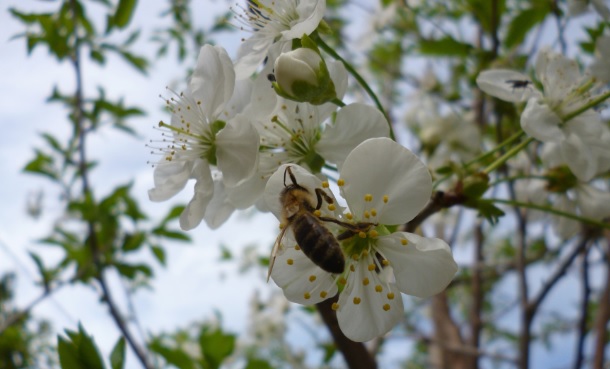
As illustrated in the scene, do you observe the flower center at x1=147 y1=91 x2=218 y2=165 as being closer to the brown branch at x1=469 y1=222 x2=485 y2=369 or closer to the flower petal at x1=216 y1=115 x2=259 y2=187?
the flower petal at x1=216 y1=115 x2=259 y2=187

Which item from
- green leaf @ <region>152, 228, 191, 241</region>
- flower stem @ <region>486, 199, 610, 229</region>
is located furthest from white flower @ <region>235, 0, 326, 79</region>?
green leaf @ <region>152, 228, 191, 241</region>

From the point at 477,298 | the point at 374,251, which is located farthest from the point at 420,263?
the point at 477,298

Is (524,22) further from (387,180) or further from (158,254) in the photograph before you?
(158,254)

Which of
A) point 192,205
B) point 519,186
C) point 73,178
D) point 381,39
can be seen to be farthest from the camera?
point 381,39

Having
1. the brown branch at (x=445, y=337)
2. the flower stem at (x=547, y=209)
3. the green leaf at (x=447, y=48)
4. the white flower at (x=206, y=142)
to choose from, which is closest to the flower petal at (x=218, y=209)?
the white flower at (x=206, y=142)

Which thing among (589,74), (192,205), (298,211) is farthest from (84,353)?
(589,74)

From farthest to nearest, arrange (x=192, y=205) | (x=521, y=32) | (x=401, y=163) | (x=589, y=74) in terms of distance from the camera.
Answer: (x=521, y=32), (x=589, y=74), (x=192, y=205), (x=401, y=163)

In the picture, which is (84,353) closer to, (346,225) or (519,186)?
(346,225)
